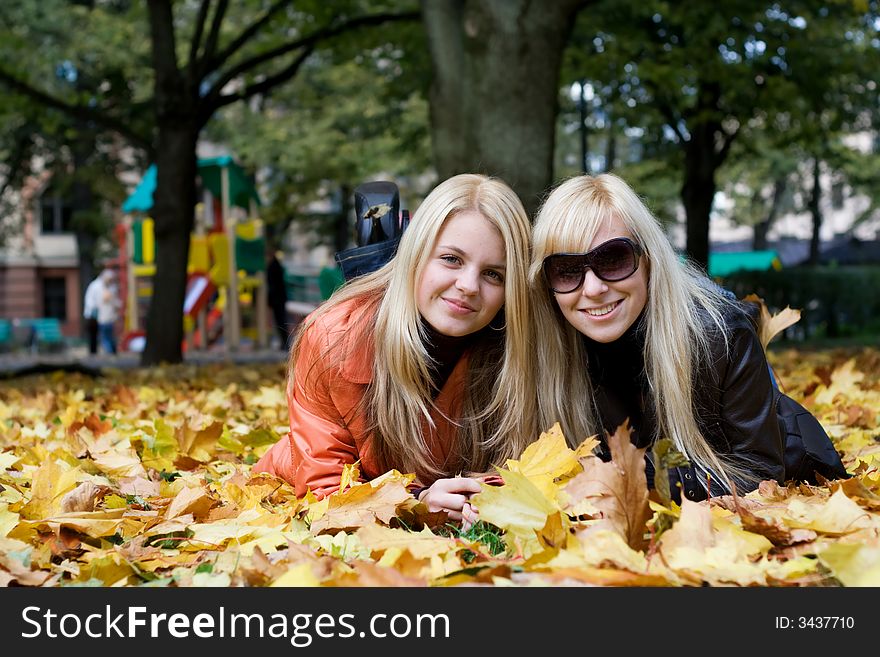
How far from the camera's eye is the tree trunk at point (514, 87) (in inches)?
278

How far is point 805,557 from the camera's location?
2105 millimetres

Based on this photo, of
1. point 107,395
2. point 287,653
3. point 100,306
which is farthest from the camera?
point 100,306

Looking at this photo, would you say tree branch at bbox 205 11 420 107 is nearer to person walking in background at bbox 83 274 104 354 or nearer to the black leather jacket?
the black leather jacket

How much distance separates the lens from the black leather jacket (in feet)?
9.27

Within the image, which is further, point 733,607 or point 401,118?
point 401,118

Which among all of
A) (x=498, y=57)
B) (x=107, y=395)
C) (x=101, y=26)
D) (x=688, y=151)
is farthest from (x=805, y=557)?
(x=101, y=26)

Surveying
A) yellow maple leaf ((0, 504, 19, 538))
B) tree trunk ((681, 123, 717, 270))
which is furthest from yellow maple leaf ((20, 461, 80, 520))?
tree trunk ((681, 123, 717, 270))

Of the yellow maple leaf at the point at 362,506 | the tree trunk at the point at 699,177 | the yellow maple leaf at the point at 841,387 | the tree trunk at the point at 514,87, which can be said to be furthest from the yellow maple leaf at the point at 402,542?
the tree trunk at the point at 699,177

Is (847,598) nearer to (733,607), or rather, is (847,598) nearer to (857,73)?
(733,607)

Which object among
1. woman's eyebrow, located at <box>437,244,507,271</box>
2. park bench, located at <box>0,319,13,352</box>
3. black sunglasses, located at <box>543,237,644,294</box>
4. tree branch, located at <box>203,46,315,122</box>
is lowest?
park bench, located at <box>0,319,13,352</box>

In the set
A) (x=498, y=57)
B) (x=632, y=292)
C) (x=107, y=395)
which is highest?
(x=498, y=57)

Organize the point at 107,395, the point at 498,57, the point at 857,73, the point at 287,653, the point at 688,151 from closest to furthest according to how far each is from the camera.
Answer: the point at 287,653 < the point at 107,395 < the point at 498,57 < the point at 857,73 < the point at 688,151

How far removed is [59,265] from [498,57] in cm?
3301

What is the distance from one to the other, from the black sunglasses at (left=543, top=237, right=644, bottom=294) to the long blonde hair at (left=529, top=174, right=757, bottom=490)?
0.04 metres
